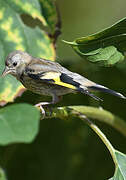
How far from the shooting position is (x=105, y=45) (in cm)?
207

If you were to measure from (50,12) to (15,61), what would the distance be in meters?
0.36

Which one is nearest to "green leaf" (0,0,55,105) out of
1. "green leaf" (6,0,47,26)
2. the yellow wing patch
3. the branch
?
"green leaf" (6,0,47,26)

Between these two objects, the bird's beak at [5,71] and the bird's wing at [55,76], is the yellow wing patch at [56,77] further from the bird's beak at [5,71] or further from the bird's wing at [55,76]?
the bird's beak at [5,71]

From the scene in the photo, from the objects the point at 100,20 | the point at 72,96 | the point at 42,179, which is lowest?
the point at 42,179

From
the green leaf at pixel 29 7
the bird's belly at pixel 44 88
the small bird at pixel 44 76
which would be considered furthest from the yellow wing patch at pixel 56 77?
the green leaf at pixel 29 7

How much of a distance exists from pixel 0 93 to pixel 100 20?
1.51 meters

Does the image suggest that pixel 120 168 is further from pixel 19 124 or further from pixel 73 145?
pixel 73 145

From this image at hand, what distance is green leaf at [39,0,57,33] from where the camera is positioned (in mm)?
2715

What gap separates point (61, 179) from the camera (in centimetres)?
331

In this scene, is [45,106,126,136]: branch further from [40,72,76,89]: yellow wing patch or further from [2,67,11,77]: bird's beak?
[2,67,11,77]: bird's beak

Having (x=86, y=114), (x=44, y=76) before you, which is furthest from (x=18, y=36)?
(x=86, y=114)

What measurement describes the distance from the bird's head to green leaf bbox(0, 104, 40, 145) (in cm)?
109

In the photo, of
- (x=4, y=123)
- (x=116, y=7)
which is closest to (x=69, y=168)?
(x=116, y=7)

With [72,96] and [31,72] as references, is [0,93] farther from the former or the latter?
[72,96]
